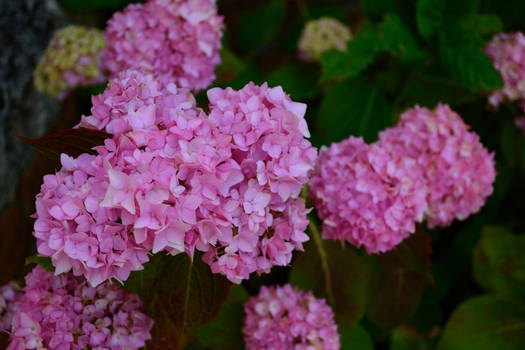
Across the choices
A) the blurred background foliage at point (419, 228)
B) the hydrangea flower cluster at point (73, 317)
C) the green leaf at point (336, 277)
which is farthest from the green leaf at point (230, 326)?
the hydrangea flower cluster at point (73, 317)

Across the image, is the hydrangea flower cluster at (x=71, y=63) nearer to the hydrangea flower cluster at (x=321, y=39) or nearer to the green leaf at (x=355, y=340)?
the hydrangea flower cluster at (x=321, y=39)

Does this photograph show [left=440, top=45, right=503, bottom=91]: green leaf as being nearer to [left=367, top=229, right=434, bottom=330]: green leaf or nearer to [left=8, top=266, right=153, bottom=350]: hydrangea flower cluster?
[left=367, top=229, right=434, bottom=330]: green leaf

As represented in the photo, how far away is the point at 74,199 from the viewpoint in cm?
56

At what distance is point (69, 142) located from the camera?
2.15ft

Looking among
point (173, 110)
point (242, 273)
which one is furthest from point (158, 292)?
point (173, 110)

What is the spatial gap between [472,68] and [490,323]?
618mm

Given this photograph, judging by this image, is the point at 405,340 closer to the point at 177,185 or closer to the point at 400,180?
the point at 400,180

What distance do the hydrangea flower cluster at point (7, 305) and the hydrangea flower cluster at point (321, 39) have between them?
3.03 feet

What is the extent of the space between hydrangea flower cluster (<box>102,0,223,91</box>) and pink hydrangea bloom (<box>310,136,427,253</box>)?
30cm

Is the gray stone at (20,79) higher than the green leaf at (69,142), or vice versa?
the green leaf at (69,142)

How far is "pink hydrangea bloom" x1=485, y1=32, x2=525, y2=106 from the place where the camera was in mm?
1132

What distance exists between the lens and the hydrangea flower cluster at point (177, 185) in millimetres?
557

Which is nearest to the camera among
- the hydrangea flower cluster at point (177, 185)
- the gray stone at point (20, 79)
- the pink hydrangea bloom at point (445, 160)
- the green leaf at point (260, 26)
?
the hydrangea flower cluster at point (177, 185)

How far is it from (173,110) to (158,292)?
0.27 meters
